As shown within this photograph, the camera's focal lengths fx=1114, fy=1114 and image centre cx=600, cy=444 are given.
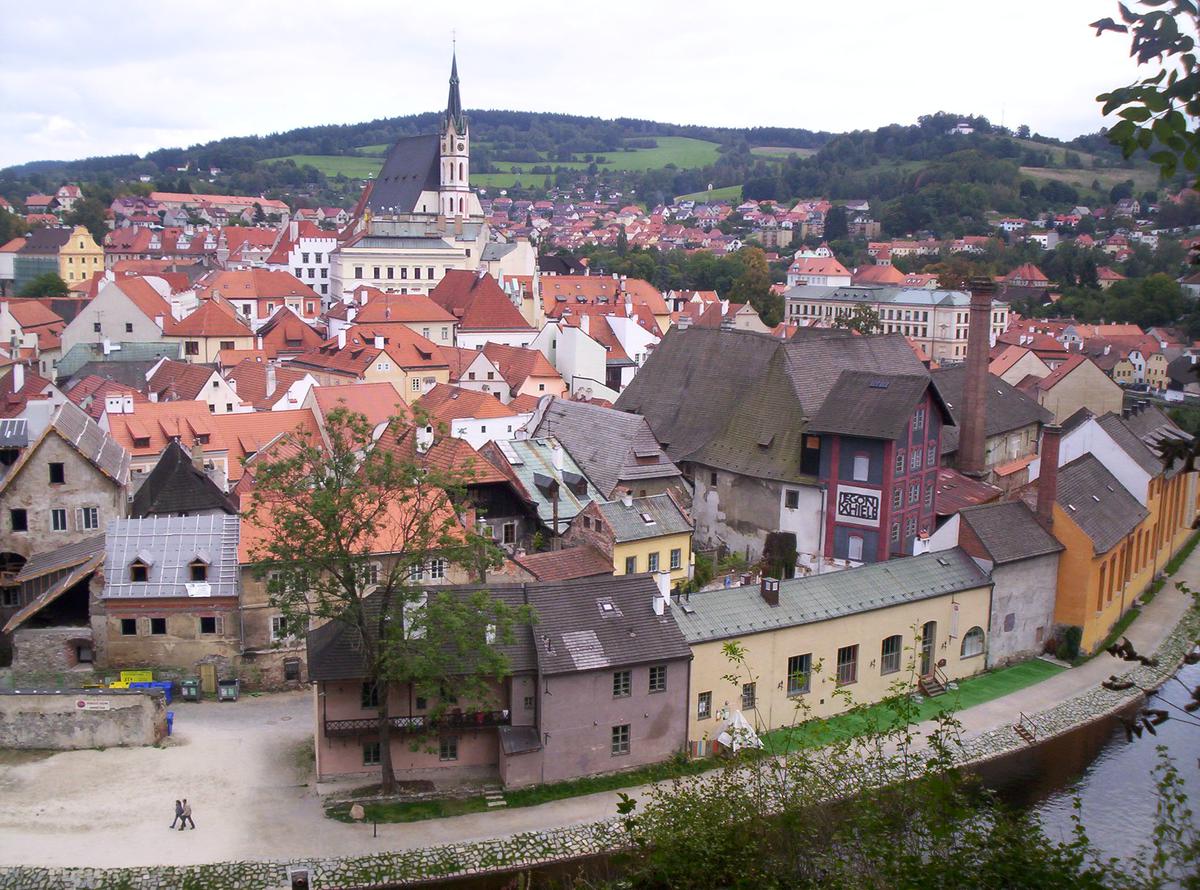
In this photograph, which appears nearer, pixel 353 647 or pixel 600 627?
pixel 353 647

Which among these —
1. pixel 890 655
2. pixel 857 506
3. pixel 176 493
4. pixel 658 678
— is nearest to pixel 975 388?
pixel 857 506

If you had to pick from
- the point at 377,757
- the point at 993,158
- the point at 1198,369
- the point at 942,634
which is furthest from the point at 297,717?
the point at 993,158

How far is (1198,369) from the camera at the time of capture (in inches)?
249

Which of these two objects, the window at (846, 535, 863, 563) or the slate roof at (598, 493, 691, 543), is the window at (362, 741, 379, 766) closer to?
the slate roof at (598, 493, 691, 543)

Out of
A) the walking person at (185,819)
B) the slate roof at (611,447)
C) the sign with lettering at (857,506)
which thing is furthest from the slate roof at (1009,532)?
the walking person at (185,819)

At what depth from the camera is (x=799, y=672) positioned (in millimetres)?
25984

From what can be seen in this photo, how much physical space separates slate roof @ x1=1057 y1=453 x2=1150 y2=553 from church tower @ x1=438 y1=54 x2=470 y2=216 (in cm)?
6951

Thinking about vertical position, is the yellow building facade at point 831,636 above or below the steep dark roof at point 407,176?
below

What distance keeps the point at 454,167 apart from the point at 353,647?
260ft

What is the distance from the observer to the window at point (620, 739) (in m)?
23.3

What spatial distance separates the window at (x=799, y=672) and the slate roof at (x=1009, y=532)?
680cm

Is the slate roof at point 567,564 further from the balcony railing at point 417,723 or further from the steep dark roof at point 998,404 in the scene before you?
the steep dark roof at point 998,404

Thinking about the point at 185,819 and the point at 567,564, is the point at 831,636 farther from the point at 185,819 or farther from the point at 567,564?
the point at 185,819

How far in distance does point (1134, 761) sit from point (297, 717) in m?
19.1
